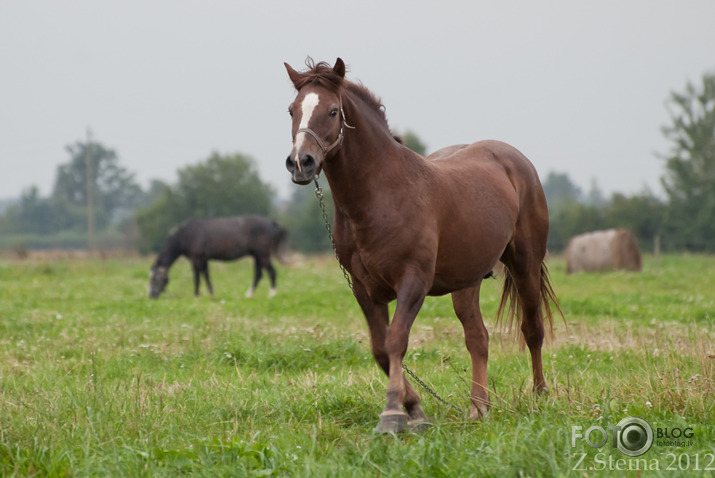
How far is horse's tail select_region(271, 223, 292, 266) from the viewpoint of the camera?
848 inches

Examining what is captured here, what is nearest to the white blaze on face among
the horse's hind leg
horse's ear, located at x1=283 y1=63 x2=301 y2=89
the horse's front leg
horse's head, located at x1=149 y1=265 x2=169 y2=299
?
horse's ear, located at x1=283 y1=63 x2=301 y2=89

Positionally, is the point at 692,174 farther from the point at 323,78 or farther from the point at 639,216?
the point at 323,78

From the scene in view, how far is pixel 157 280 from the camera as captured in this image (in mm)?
18766

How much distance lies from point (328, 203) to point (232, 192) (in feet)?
43.8

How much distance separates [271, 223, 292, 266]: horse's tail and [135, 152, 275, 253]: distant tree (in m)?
35.6

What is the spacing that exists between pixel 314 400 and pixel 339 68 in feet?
7.57

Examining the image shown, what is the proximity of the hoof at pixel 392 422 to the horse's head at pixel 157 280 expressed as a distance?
49.0 ft

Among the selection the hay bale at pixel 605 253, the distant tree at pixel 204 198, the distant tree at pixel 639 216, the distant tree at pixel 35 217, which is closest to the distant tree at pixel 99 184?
the distant tree at pixel 35 217

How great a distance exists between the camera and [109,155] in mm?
104688

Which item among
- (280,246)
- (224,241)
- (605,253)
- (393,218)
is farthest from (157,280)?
(393,218)

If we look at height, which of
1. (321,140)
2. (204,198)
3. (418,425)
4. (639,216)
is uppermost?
(204,198)

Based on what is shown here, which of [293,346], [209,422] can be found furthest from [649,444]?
[293,346]

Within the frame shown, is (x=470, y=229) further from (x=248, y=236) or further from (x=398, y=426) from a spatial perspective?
(x=248, y=236)

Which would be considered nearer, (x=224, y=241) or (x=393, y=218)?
(x=393, y=218)
